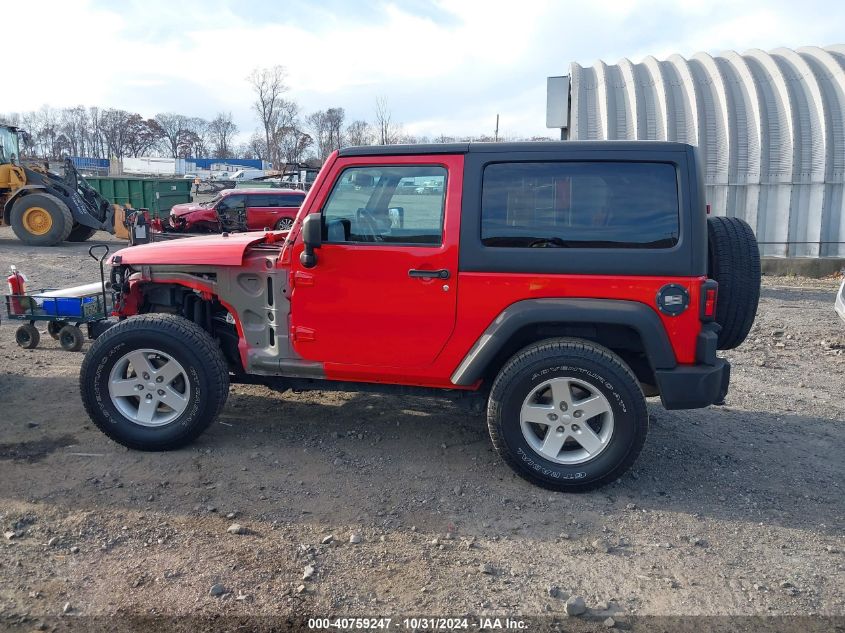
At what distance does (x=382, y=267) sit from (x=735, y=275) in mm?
2224

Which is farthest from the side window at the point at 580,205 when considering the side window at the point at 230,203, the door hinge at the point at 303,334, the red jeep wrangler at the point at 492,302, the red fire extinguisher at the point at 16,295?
the side window at the point at 230,203

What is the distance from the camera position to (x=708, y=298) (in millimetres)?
3963

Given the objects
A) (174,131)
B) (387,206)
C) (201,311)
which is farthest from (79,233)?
(174,131)

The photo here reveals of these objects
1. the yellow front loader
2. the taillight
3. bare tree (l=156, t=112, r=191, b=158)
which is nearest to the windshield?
the yellow front loader

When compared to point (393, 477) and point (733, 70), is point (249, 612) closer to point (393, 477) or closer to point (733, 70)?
point (393, 477)

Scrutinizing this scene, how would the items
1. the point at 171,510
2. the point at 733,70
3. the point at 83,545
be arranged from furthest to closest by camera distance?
the point at 733,70 < the point at 171,510 < the point at 83,545

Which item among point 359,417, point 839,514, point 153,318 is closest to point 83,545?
point 153,318

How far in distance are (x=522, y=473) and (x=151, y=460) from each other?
7.98 ft

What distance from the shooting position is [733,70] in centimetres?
1564

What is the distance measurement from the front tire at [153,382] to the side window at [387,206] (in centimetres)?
120

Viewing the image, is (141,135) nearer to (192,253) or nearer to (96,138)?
(96,138)

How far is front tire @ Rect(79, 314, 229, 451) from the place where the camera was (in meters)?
4.54

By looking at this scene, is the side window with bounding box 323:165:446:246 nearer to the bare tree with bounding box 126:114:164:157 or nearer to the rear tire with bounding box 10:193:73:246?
the rear tire with bounding box 10:193:73:246

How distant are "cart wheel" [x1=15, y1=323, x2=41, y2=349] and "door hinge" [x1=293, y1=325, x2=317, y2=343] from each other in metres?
4.19
